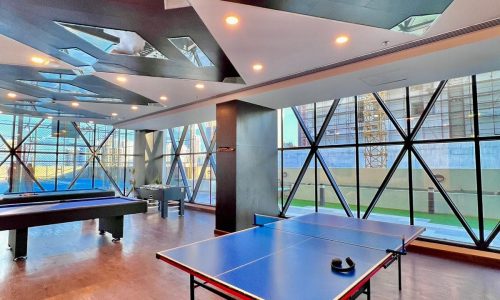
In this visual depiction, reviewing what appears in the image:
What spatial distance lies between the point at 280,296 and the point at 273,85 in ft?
14.1

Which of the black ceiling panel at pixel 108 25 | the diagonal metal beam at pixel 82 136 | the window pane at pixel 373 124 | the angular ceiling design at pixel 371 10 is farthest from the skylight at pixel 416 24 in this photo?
the diagonal metal beam at pixel 82 136

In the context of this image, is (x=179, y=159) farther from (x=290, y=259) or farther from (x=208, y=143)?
(x=290, y=259)

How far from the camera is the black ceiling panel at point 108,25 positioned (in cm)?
266

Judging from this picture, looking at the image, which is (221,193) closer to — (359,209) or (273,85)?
(273,85)

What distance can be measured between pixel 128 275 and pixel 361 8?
4.58 meters

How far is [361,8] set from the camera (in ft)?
8.72

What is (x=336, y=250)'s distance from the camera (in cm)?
243

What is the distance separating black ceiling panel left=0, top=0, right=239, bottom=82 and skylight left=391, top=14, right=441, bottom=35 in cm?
225

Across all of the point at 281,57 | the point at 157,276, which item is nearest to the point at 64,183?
the point at 157,276

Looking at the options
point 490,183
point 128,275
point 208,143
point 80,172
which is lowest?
point 128,275

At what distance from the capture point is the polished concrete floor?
3.39 meters

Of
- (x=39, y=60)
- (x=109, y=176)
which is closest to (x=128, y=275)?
(x=39, y=60)

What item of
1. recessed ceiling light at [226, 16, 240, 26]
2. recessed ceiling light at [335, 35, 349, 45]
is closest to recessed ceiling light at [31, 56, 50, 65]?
recessed ceiling light at [226, 16, 240, 26]

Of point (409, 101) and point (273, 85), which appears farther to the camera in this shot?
point (409, 101)
